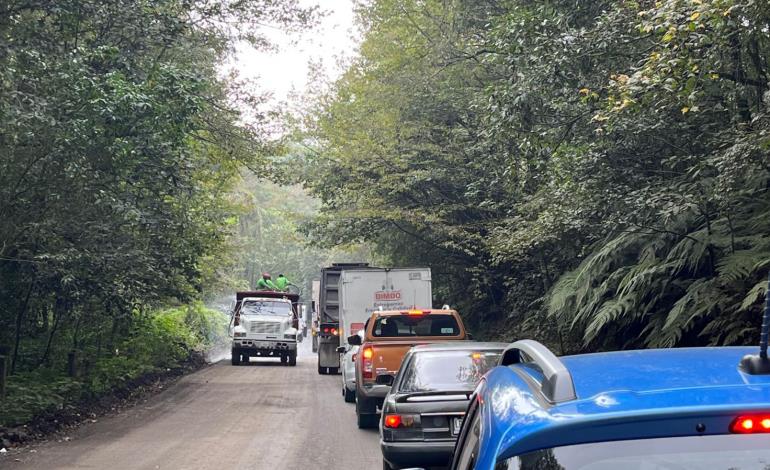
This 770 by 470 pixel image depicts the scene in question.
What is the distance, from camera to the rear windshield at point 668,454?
7.24ft

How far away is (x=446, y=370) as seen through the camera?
10.4m

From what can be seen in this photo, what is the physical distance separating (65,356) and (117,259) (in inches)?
249

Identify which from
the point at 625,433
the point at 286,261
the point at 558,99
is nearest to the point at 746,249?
the point at 558,99

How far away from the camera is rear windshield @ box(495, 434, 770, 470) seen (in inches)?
86.9

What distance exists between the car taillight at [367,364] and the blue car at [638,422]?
445 inches

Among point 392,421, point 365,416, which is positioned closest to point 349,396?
point 365,416

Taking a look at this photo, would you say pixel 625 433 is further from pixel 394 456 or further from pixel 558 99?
pixel 558 99

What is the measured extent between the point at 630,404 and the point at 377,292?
2283 centimetres

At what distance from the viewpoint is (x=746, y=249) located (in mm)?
12266

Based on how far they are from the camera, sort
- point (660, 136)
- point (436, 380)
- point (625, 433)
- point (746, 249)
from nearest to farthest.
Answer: point (625, 433) → point (436, 380) → point (746, 249) → point (660, 136)

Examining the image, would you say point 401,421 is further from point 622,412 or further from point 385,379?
point 622,412

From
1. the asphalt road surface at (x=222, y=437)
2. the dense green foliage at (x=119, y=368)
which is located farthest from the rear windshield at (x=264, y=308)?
the asphalt road surface at (x=222, y=437)

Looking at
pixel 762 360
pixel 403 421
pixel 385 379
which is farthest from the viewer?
pixel 385 379

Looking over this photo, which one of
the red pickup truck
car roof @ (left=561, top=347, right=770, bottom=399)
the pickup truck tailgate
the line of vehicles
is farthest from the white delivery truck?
car roof @ (left=561, top=347, right=770, bottom=399)
